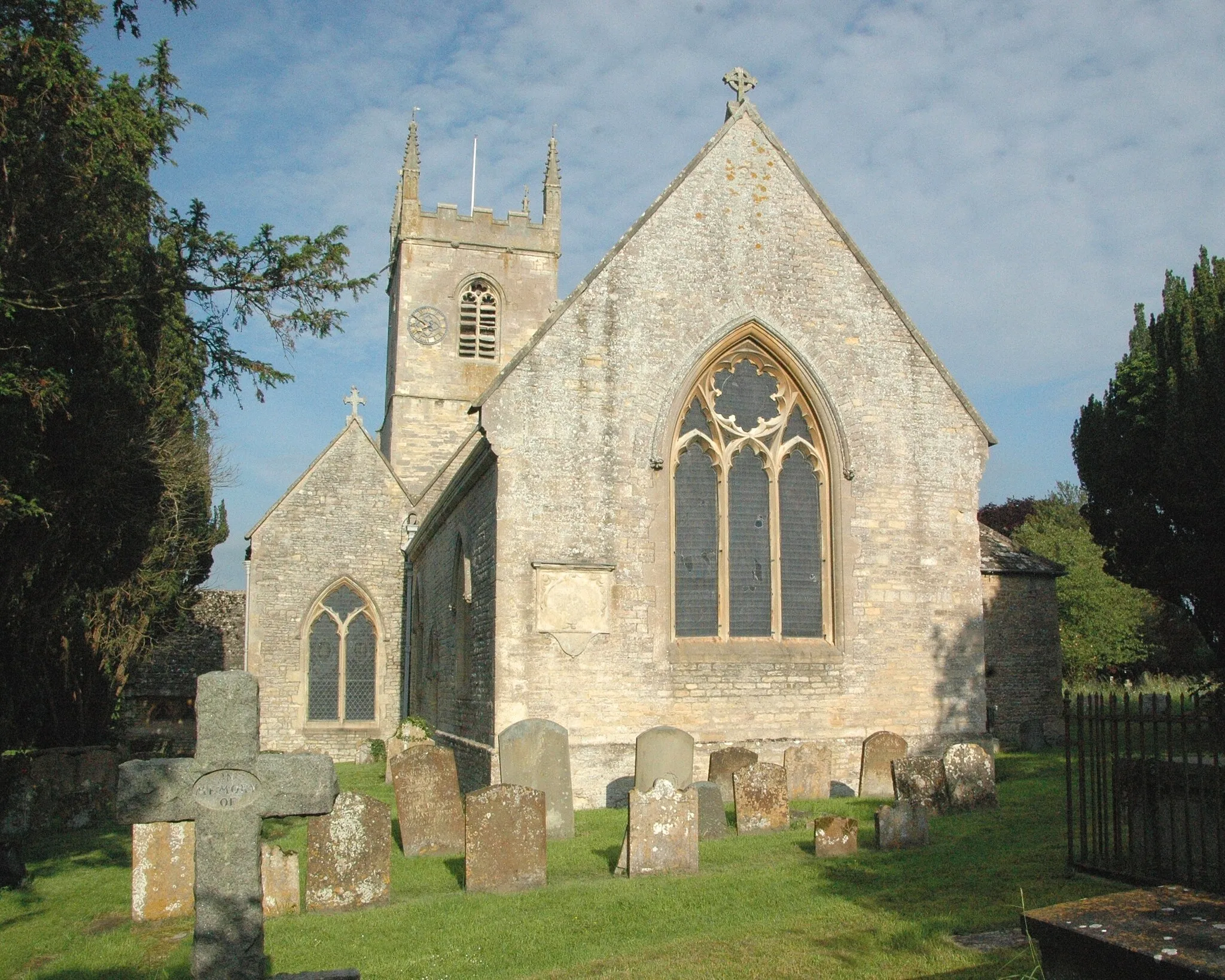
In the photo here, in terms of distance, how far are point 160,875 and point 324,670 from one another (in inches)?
636

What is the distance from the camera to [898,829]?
33.1 ft

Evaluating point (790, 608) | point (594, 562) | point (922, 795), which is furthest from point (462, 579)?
point (922, 795)

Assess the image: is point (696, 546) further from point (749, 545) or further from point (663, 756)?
point (663, 756)

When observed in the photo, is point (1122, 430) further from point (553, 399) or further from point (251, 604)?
point (251, 604)

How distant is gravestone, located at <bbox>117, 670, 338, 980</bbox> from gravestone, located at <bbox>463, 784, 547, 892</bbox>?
3121 millimetres

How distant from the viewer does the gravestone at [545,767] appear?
11453mm

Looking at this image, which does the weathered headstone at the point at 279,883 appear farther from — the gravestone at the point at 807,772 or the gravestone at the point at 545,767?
the gravestone at the point at 807,772

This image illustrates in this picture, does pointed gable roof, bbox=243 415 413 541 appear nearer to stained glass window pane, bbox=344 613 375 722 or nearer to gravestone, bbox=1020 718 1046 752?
stained glass window pane, bbox=344 613 375 722

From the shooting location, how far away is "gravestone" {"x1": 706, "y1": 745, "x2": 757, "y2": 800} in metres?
12.8

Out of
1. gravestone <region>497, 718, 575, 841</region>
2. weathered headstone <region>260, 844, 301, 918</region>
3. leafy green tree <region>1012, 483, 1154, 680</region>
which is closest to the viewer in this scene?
weathered headstone <region>260, 844, 301, 918</region>

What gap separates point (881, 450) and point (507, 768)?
751 centimetres

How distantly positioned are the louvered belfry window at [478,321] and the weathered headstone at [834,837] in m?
23.7

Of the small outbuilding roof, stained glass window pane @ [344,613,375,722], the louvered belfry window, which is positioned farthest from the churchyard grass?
the louvered belfry window

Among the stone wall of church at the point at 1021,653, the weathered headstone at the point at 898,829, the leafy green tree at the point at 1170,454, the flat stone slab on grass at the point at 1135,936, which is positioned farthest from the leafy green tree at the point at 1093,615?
the flat stone slab on grass at the point at 1135,936
